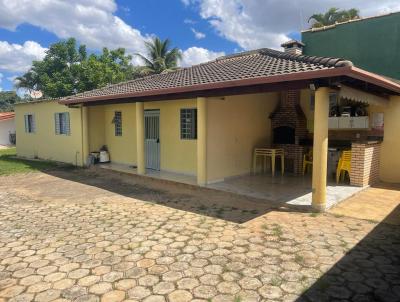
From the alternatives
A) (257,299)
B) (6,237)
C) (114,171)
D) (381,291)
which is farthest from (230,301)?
(114,171)

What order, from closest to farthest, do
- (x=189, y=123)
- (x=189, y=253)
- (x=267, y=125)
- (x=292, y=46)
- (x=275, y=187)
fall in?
(x=189, y=253) < (x=275, y=187) < (x=189, y=123) < (x=267, y=125) < (x=292, y=46)

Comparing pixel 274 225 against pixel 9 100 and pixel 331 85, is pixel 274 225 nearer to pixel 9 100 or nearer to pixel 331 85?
pixel 331 85

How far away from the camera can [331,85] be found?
6.20 meters

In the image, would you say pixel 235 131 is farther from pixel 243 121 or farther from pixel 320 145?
pixel 320 145

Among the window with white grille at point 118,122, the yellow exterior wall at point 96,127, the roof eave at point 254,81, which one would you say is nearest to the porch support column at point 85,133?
the yellow exterior wall at point 96,127

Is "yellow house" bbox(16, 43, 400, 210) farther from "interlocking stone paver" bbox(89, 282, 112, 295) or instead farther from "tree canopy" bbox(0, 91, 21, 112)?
"tree canopy" bbox(0, 91, 21, 112)

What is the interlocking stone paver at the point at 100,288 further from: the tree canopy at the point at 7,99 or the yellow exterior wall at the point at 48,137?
the tree canopy at the point at 7,99

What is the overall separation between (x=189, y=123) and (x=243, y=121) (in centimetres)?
182

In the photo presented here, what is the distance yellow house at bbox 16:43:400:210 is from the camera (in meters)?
6.86

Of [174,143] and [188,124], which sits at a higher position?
[188,124]

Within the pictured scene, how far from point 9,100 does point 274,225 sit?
76.6m

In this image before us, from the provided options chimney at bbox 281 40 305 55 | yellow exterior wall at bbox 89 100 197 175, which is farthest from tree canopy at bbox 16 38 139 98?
chimney at bbox 281 40 305 55

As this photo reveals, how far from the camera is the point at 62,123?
14.8m

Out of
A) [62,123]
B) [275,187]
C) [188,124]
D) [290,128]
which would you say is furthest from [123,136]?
[275,187]
